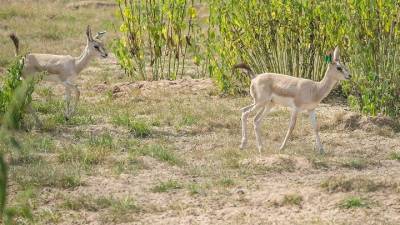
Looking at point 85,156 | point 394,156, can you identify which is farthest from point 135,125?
point 394,156

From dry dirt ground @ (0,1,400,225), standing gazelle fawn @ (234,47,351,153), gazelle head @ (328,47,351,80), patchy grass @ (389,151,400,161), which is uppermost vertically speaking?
gazelle head @ (328,47,351,80)

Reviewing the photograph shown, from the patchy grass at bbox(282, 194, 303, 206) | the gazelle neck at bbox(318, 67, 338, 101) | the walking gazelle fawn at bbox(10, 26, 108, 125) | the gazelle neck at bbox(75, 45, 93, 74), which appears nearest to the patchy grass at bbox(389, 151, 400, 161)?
the gazelle neck at bbox(318, 67, 338, 101)

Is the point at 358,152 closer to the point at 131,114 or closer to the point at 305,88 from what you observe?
the point at 305,88

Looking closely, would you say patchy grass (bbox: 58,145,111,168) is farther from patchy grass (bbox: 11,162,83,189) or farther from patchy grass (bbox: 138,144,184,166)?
patchy grass (bbox: 138,144,184,166)

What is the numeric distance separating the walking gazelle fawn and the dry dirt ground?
32 centimetres

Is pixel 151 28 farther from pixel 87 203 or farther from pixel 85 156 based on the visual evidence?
pixel 87 203

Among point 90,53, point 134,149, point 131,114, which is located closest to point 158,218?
point 134,149

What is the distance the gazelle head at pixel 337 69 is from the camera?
8469mm

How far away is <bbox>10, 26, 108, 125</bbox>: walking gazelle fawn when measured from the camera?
9.87 metres

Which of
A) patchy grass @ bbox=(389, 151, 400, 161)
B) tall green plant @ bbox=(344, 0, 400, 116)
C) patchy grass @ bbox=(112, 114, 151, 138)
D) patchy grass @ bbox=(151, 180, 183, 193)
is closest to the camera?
patchy grass @ bbox=(151, 180, 183, 193)

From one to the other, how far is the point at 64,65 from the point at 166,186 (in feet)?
12.3

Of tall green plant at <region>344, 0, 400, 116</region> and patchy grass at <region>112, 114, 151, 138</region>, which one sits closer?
patchy grass at <region>112, 114, 151, 138</region>

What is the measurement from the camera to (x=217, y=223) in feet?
19.8

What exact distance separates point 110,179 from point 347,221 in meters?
2.31
